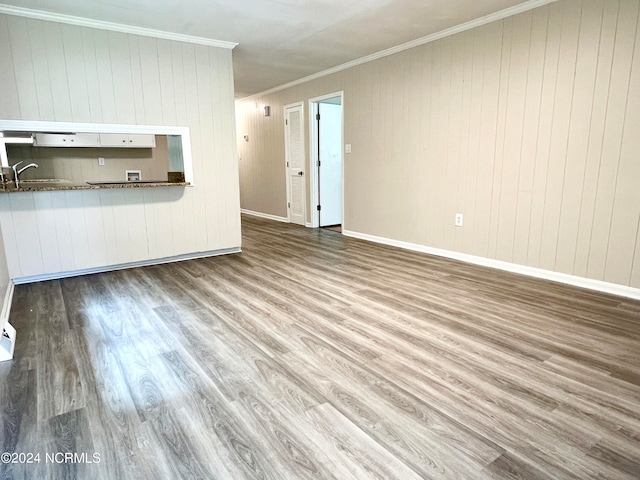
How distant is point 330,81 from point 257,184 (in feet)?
8.94

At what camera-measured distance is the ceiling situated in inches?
123

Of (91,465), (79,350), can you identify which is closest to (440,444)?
(91,465)

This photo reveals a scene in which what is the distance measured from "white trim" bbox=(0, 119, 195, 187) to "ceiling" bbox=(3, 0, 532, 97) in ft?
3.00

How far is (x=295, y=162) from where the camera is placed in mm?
6422

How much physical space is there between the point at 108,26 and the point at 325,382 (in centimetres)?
371

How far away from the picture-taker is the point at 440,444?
1.42 meters

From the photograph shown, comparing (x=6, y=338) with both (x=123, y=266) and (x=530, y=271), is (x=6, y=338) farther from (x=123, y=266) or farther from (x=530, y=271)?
(x=530, y=271)

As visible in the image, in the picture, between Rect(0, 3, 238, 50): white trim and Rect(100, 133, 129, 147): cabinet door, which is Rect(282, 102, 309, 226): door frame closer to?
Rect(0, 3, 238, 50): white trim

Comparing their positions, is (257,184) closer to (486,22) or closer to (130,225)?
(130,225)

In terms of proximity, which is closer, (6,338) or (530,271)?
(6,338)

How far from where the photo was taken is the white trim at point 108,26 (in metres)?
3.17

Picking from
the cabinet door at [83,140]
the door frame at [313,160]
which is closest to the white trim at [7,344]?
the cabinet door at [83,140]

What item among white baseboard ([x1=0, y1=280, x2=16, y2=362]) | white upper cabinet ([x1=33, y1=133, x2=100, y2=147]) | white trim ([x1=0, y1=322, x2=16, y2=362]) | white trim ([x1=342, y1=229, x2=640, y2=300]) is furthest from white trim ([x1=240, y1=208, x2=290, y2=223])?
white trim ([x1=0, y1=322, x2=16, y2=362])

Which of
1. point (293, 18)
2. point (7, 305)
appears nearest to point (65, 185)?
point (7, 305)
